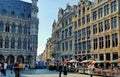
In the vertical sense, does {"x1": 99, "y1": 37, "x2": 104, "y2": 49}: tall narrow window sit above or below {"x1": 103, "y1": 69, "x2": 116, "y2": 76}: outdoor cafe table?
above

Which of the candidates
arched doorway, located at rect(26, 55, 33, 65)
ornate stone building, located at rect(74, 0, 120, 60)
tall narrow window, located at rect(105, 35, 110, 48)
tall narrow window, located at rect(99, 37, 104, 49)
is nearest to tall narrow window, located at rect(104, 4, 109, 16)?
ornate stone building, located at rect(74, 0, 120, 60)

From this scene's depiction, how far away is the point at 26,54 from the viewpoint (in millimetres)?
70875

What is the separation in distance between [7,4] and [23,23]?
26.3 feet

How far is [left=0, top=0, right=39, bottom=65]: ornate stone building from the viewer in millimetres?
67625

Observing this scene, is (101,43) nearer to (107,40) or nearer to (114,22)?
(107,40)

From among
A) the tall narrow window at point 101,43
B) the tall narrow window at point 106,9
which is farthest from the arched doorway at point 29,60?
the tall narrow window at point 106,9

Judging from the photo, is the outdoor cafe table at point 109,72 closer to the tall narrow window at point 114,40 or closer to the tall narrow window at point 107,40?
the tall narrow window at point 114,40

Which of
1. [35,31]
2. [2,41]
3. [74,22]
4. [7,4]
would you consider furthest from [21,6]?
[74,22]

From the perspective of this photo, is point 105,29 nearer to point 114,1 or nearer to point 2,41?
point 114,1

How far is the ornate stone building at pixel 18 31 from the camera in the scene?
6762 centimetres

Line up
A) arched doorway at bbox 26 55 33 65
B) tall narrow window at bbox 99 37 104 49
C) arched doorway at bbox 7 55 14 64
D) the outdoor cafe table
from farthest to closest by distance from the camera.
→ arched doorway at bbox 26 55 33 65 < arched doorway at bbox 7 55 14 64 < tall narrow window at bbox 99 37 104 49 < the outdoor cafe table

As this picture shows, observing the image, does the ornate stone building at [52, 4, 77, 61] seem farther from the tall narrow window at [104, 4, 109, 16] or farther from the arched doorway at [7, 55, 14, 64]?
the tall narrow window at [104, 4, 109, 16]

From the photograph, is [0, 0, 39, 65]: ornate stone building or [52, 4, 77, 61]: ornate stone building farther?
[0, 0, 39, 65]: ornate stone building

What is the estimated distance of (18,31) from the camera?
2781 inches
